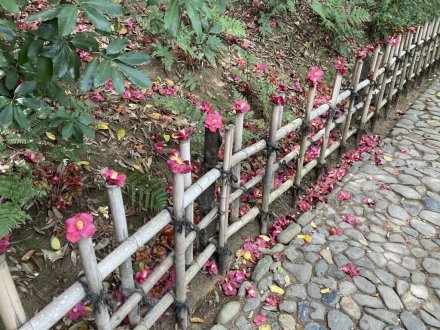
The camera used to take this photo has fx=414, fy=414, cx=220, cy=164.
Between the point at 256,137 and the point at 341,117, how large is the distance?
3.91ft

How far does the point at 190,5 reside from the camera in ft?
4.92

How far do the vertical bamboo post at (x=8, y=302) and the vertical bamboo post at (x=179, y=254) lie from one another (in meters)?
0.99

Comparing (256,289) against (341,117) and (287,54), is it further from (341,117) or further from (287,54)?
(287,54)

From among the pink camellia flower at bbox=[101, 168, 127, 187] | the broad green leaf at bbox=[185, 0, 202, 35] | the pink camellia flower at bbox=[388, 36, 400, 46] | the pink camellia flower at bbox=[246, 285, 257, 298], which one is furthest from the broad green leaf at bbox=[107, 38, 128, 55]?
the pink camellia flower at bbox=[388, 36, 400, 46]

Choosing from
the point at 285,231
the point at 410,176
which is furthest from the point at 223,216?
the point at 410,176

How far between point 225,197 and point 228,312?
32.8 inches

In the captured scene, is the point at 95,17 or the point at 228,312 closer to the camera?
the point at 95,17

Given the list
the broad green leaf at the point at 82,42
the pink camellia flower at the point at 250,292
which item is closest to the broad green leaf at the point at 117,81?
the broad green leaf at the point at 82,42

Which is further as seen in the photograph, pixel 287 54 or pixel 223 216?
pixel 287 54

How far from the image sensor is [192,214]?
2.68m

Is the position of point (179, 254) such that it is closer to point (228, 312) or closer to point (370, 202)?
point (228, 312)

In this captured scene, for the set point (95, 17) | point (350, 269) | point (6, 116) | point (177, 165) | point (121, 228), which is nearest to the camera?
point (95, 17)

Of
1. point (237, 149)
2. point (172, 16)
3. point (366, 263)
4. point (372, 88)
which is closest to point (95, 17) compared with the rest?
point (172, 16)

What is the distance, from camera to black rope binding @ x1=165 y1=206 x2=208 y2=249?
241 centimetres
